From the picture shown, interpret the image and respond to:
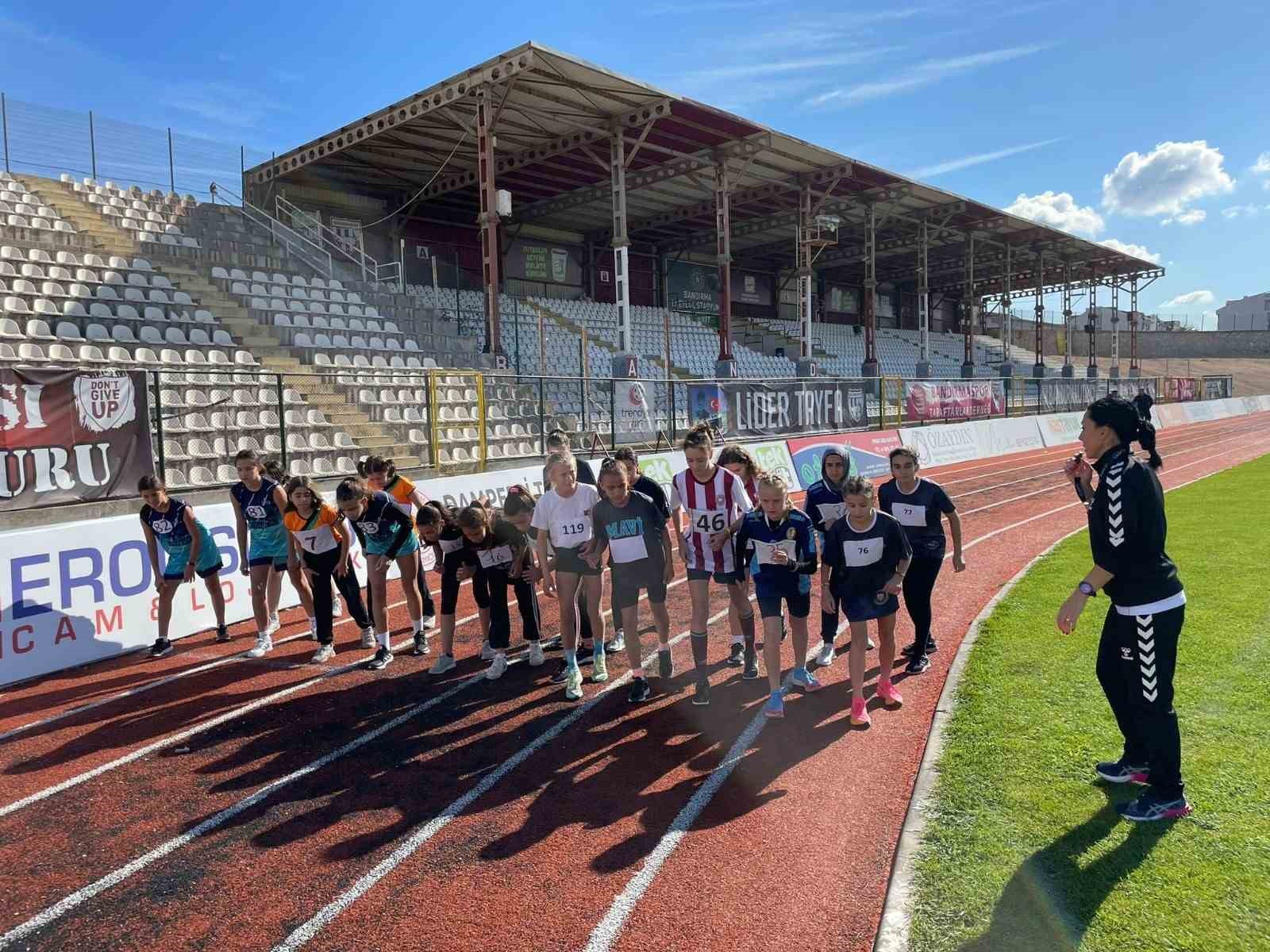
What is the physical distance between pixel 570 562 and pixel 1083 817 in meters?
4.03

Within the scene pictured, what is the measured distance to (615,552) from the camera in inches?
258

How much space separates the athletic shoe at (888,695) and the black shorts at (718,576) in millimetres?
1348

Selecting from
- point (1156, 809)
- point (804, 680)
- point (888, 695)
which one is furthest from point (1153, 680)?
point (804, 680)

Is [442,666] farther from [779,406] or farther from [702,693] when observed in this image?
[779,406]

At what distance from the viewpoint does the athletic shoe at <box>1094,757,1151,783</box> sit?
450 cm

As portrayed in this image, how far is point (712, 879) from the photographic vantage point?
13.0ft

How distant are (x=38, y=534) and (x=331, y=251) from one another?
18628mm

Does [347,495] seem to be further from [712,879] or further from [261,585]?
[712,879]

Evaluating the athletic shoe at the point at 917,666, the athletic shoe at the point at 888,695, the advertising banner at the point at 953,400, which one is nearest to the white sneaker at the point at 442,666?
the athletic shoe at the point at 888,695

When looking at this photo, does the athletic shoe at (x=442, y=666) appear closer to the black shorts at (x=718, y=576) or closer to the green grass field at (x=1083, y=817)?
the black shorts at (x=718, y=576)

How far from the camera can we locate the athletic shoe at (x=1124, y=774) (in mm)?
4504

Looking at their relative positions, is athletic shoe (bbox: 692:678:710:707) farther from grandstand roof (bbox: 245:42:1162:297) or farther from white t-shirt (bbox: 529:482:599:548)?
grandstand roof (bbox: 245:42:1162:297)

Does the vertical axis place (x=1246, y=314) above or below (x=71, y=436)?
above

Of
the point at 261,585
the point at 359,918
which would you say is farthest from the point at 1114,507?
the point at 261,585
